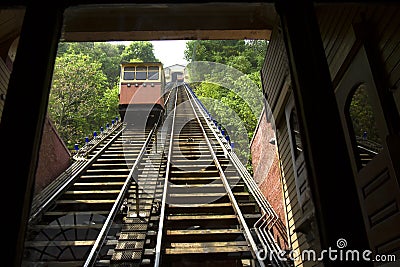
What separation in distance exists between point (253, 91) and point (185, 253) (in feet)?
28.6

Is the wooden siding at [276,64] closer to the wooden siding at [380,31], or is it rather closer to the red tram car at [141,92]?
the wooden siding at [380,31]

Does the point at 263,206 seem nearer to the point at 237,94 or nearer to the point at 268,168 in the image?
the point at 268,168

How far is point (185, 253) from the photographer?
4258 mm

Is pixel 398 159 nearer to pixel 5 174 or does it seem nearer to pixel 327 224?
pixel 327 224

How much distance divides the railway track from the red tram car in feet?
21.7

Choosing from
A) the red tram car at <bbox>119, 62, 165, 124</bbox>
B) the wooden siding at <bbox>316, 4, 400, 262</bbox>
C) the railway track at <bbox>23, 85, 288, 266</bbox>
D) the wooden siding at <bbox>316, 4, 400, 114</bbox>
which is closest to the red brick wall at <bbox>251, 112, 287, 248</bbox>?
the railway track at <bbox>23, 85, 288, 266</bbox>

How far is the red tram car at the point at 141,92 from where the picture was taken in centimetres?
1547

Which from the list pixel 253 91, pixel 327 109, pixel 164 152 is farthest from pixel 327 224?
pixel 253 91

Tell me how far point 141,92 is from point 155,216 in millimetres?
11137

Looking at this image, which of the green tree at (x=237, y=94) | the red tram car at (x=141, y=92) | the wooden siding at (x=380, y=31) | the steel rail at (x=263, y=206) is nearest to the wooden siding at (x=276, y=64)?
the wooden siding at (x=380, y=31)

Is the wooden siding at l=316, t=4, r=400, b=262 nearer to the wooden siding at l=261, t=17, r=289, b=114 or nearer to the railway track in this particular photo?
the wooden siding at l=261, t=17, r=289, b=114

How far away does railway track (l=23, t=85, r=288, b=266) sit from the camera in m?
4.18

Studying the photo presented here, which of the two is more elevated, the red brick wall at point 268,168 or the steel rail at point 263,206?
the red brick wall at point 268,168

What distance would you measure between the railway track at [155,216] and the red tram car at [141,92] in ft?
21.7
